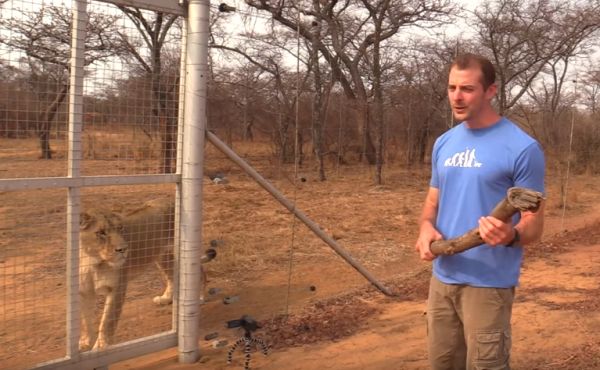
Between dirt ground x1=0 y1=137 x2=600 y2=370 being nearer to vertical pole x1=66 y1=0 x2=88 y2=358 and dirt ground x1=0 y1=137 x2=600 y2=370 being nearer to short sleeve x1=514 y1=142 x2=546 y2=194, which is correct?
vertical pole x1=66 y1=0 x2=88 y2=358

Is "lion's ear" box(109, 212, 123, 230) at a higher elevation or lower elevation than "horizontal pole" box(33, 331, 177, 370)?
higher

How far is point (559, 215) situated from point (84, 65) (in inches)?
449

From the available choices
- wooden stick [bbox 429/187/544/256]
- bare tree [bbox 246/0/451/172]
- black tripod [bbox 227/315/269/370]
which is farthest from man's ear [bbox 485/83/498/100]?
bare tree [bbox 246/0/451/172]

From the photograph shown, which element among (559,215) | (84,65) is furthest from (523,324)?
(559,215)

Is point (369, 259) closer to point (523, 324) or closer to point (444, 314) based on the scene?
point (523, 324)

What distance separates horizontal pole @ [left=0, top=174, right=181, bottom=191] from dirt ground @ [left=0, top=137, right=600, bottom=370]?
1.24 metres

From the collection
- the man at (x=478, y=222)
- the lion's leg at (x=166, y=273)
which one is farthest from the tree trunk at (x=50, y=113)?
the man at (x=478, y=222)

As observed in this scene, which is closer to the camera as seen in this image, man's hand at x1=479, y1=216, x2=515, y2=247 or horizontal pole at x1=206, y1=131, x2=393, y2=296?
man's hand at x1=479, y1=216, x2=515, y2=247

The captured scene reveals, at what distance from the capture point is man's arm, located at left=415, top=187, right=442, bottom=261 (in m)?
2.71

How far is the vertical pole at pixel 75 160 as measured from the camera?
339 cm

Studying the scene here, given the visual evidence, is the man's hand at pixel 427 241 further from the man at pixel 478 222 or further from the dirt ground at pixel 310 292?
the dirt ground at pixel 310 292

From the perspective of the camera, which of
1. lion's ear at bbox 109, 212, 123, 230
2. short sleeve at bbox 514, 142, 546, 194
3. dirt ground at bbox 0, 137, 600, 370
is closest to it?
short sleeve at bbox 514, 142, 546, 194

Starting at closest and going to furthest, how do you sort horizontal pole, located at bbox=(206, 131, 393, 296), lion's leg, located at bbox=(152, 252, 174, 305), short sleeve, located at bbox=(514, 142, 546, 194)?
short sleeve, located at bbox=(514, 142, 546, 194) < horizontal pole, located at bbox=(206, 131, 393, 296) < lion's leg, located at bbox=(152, 252, 174, 305)

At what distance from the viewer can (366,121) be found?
1683 cm
